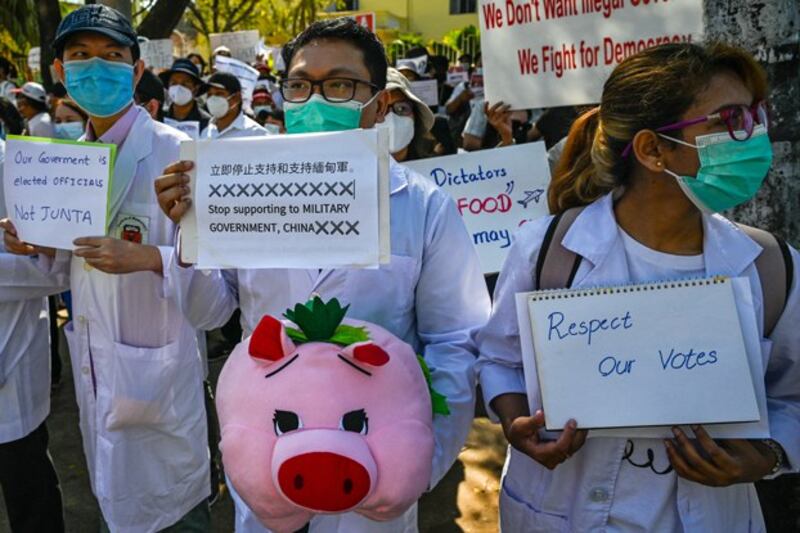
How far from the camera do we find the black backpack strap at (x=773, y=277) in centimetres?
161

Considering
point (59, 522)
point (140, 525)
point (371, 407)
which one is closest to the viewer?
point (371, 407)

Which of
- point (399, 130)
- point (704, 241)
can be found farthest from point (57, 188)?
point (399, 130)

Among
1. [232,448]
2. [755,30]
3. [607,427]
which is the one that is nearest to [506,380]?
[607,427]

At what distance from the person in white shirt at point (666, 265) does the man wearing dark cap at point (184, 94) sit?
233 inches

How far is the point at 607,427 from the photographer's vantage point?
1.52 m

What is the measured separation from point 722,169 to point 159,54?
323 inches

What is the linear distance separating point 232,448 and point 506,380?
68 centimetres

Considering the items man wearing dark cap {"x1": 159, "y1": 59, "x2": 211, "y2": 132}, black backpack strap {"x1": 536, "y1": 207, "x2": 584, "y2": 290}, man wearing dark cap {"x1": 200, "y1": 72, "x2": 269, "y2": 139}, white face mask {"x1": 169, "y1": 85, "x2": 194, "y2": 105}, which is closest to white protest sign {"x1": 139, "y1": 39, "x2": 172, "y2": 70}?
man wearing dark cap {"x1": 159, "y1": 59, "x2": 211, "y2": 132}

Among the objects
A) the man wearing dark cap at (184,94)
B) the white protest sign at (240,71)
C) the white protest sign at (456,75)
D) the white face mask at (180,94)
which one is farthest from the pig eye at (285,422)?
the white protest sign at (456,75)

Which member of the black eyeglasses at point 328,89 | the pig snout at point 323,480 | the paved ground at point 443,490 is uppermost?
the black eyeglasses at point 328,89

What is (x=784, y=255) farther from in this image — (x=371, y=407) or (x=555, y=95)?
(x=555, y=95)

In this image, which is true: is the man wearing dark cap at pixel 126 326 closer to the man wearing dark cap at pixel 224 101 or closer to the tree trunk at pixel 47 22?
the man wearing dark cap at pixel 224 101

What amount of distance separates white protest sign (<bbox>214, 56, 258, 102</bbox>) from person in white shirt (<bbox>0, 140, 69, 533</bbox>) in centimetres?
540

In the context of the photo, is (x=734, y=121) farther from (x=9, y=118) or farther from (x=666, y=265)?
(x=9, y=118)
